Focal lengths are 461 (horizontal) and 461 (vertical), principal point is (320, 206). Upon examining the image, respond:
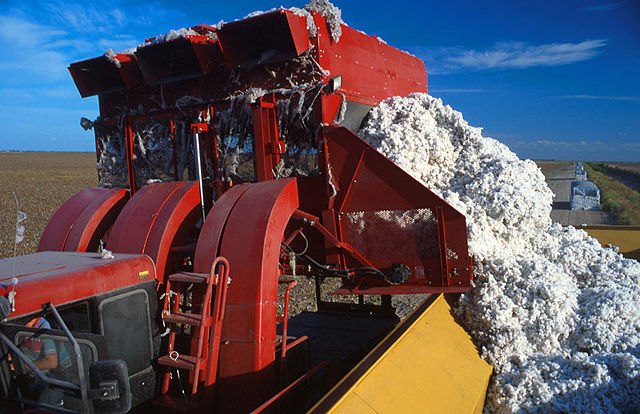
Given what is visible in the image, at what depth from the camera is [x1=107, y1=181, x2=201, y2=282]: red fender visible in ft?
11.6

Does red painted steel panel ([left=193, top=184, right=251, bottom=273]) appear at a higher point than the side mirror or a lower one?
higher

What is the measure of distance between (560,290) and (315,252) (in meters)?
2.03

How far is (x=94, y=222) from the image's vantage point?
4.25m

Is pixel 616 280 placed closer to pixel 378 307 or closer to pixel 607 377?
pixel 607 377

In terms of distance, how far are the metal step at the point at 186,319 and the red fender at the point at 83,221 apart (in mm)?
1689

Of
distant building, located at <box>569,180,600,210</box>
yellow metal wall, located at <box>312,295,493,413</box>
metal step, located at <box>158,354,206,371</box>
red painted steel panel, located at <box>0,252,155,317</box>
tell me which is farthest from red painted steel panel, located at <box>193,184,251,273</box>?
distant building, located at <box>569,180,600,210</box>

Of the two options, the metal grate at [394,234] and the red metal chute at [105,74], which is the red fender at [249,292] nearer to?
the metal grate at [394,234]

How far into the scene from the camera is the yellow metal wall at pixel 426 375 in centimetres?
256

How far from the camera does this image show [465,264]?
366 cm

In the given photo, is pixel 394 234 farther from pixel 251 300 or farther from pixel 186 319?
pixel 186 319

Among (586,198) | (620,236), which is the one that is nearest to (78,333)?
(620,236)

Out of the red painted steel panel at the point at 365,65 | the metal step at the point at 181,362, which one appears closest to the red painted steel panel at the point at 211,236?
the metal step at the point at 181,362

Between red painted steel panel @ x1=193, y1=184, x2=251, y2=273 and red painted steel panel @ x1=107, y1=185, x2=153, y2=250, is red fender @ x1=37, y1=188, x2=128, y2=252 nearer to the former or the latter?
red painted steel panel @ x1=107, y1=185, x2=153, y2=250

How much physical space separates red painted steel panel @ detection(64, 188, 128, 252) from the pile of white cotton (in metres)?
2.52
